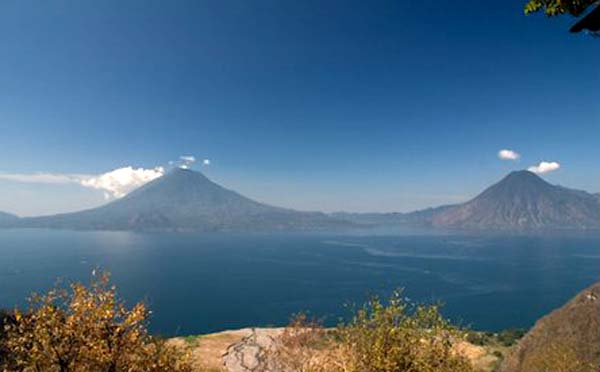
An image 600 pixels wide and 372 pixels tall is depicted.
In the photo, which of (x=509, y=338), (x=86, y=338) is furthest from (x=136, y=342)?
(x=509, y=338)

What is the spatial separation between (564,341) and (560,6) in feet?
77.2

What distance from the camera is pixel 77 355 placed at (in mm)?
A: 12383

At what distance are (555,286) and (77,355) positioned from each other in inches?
8182

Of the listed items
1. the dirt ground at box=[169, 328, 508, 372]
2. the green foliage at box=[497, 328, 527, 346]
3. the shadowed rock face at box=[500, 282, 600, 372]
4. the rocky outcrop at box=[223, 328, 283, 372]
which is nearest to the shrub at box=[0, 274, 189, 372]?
the shadowed rock face at box=[500, 282, 600, 372]

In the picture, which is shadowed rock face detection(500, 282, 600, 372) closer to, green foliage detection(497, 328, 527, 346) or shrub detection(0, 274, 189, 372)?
shrub detection(0, 274, 189, 372)

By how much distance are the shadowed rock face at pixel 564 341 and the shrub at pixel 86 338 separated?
21.5 meters

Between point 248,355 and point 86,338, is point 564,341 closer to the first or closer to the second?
point 86,338

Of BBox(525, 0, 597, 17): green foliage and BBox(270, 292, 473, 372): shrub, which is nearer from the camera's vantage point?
BBox(525, 0, 597, 17): green foliage

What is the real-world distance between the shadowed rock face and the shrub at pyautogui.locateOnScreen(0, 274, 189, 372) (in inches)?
848

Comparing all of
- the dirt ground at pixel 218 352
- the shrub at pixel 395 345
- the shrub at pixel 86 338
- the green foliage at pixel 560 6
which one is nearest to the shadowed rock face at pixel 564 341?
the shrub at pixel 395 345

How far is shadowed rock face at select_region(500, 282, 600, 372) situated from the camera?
72.4ft

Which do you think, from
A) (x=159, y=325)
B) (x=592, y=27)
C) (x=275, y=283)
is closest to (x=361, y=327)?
(x=592, y=27)

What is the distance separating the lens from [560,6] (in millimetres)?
9234

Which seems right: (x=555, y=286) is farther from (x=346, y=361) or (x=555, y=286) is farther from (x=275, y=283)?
(x=346, y=361)
